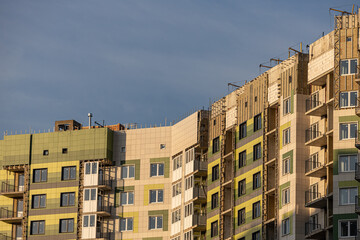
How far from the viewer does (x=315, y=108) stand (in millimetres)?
139875

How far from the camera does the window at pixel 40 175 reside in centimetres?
17688

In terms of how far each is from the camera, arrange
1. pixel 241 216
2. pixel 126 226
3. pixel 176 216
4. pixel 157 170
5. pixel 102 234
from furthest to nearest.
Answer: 1. pixel 157 170
2. pixel 102 234
3. pixel 126 226
4. pixel 176 216
5. pixel 241 216

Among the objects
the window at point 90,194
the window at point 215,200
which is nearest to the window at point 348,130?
the window at point 215,200

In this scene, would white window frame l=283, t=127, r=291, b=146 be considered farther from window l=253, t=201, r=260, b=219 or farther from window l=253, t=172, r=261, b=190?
window l=253, t=201, r=260, b=219

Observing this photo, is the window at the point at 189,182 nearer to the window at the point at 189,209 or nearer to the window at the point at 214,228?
the window at the point at 189,209

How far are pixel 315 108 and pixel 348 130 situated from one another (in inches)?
233

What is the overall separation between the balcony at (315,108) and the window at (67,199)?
151 ft

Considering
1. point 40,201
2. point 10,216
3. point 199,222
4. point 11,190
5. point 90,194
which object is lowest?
point 199,222

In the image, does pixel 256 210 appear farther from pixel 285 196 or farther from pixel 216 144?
pixel 216 144

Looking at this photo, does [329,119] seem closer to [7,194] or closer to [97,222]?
[97,222]

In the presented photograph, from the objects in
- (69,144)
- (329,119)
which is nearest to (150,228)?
(69,144)

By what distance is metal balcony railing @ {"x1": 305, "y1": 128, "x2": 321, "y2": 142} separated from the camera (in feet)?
461

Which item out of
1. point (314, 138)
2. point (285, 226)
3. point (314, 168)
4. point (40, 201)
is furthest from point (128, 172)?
point (314, 168)

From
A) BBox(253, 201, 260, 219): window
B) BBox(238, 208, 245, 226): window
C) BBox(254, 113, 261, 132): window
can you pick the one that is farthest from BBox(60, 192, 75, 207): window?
BBox(253, 201, 260, 219): window
